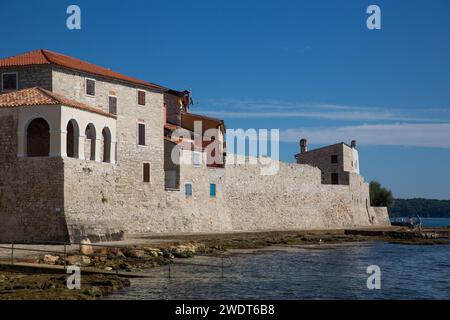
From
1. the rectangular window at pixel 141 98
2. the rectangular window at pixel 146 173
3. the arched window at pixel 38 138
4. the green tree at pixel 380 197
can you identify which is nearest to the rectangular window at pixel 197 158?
the rectangular window at pixel 146 173

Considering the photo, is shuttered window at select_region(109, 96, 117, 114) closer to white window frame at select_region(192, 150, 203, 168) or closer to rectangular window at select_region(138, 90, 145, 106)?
rectangular window at select_region(138, 90, 145, 106)

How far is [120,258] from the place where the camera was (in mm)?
25641

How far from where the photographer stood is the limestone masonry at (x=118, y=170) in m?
29.6

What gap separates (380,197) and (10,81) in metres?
63.4

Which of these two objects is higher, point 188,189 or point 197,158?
point 197,158

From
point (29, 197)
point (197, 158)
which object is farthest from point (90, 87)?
point (197, 158)

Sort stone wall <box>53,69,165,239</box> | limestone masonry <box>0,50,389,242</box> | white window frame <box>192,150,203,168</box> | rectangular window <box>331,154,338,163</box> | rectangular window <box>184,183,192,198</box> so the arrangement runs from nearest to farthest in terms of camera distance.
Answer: limestone masonry <box>0,50,389,242</box>, stone wall <box>53,69,165,239</box>, rectangular window <box>184,183,192,198</box>, white window frame <box>192,150,203,168</box>, rectangular window <box>331,154,338,163</box>

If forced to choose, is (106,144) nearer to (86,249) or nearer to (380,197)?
(86,249)

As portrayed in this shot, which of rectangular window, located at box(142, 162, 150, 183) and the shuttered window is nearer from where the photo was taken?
the shuttered window

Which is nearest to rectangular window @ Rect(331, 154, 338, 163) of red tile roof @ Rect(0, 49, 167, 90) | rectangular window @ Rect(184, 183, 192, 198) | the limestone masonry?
the limestone masonry

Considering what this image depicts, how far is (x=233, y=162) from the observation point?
47750 millimetres

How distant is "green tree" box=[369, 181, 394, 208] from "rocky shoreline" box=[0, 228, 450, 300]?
127 ft

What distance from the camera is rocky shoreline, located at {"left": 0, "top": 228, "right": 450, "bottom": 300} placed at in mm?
18016
